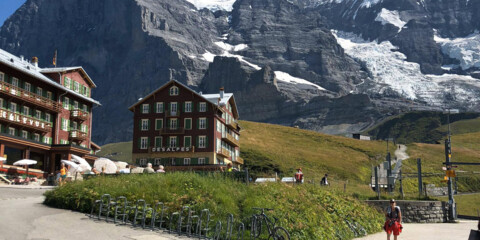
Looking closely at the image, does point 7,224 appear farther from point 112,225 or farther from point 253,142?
point 253,142

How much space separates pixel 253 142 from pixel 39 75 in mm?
48089

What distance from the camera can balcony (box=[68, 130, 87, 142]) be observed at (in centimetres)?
6932

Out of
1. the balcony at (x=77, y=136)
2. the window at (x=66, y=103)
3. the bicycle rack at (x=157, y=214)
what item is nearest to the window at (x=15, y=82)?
the window at (x=66, y=103)

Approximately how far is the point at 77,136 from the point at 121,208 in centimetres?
4975

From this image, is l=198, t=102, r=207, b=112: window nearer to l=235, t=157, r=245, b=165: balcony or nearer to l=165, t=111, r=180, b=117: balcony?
l=165, t=111, r=180, b=117: balcony

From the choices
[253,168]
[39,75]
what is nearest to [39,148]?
[39,75]

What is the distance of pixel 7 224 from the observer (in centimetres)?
2017

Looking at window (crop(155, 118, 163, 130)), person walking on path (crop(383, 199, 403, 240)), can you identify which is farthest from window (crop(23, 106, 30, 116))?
person walking on path (crop(383, 199, 403, 240))

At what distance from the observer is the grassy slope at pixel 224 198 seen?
22578 mm

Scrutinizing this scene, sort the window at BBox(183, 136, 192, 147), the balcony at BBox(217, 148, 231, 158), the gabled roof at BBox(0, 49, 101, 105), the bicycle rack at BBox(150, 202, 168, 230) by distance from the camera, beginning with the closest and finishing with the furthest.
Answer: the bicycle rack at BBox(150, 202, 168, 230) → the gabled roof at BBox(0, 49, 101, 105) → the window at BBox(183, 136, 192, 147) → the balcony at BBox(217, 148, 231, 158)

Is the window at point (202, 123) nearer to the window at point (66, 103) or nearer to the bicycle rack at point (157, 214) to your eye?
the window at point (66, 103)

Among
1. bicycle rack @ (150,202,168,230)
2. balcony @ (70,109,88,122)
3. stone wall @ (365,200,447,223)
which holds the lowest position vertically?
stone wall @ (365,200,447,223)

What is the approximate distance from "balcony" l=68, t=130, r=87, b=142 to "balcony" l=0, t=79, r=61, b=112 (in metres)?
4.66

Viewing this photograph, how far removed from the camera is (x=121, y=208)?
23.0 m
